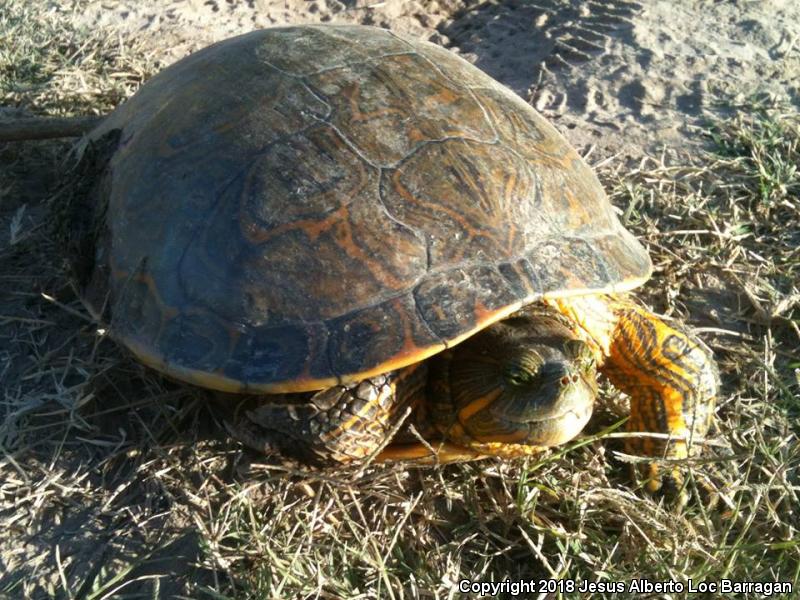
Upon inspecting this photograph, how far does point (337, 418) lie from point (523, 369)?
0.66 m

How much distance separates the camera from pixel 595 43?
4.71 m

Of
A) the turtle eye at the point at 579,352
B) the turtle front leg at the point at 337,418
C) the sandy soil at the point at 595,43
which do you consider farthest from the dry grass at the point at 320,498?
the sandy soil at the point at 595,43

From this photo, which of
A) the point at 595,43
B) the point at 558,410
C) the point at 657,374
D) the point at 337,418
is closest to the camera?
the point at 558,410

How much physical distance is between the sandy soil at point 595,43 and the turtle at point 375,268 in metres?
1.62

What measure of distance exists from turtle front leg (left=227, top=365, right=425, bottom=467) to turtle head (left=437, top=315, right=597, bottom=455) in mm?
189

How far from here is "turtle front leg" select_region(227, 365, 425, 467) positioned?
98.3 inches

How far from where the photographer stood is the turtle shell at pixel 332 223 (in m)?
2.35

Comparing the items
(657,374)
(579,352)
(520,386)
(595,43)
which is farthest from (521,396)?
(595,43)

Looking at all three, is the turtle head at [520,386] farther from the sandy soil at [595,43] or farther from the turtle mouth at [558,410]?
the sandy soil at [595,43]

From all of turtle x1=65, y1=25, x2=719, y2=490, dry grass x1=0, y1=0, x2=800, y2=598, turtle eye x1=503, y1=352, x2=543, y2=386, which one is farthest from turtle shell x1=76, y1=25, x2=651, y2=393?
dry grass x1=0, y1=0, x2=800, y2=598

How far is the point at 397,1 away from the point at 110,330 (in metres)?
3.63

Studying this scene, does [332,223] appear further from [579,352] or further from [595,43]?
[595,43]

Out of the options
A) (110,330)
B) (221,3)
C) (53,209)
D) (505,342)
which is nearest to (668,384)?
(505,342)

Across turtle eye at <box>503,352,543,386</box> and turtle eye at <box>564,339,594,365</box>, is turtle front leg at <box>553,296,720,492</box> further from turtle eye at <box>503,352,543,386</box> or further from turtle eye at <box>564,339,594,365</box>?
turtle eye at <box>503,352,543,386</box>
